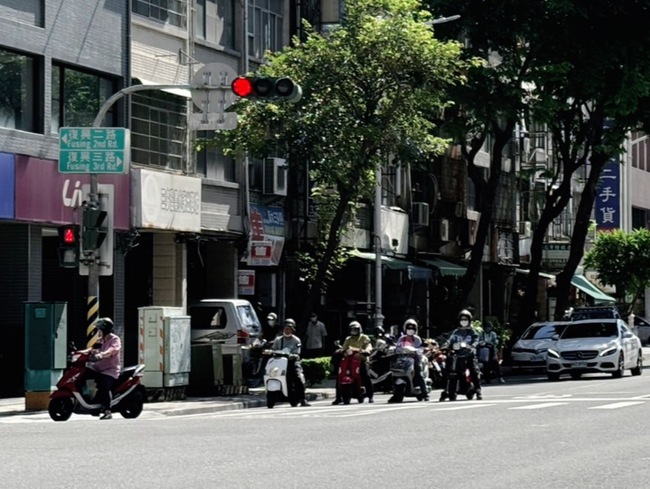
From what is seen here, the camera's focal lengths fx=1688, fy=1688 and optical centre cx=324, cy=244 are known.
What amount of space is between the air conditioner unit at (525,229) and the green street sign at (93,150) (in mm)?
39687

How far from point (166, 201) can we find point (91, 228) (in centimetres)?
851

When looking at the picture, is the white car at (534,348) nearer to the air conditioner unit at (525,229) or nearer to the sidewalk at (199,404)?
the sidewalk at (199,404)

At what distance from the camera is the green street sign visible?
94.3ft

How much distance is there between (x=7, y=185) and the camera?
31.3m

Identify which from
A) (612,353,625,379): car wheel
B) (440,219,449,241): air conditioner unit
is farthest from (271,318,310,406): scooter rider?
(440,219,449,241): air conditioner unit

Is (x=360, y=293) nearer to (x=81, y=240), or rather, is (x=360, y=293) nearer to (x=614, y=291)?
(x=81, y=240)

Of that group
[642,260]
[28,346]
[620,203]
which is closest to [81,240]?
[28,346]

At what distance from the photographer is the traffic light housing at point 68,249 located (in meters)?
28.3

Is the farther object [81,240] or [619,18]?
[619,18]

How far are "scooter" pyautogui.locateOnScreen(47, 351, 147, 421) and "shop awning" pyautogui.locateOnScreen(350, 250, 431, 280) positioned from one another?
21403 millimetres

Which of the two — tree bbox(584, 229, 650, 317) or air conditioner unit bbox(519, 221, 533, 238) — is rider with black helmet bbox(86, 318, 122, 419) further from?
tree bbox(584, 229, 650, 317)

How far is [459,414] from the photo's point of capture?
80.6ft

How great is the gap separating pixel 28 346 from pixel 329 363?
10.5 m

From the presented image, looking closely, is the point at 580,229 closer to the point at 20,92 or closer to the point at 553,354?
the point at 553,354
